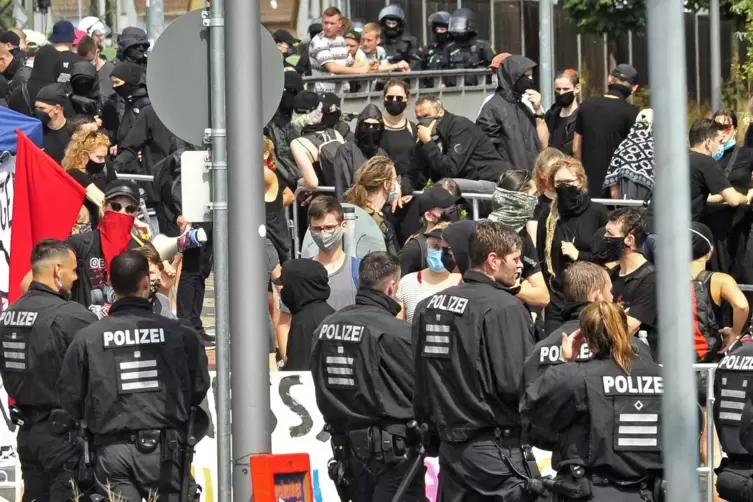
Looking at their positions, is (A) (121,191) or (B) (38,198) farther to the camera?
(B) (38,198)

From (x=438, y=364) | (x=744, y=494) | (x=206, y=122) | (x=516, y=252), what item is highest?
(x=206, y=122)

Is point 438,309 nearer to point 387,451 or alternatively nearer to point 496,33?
point 387,451

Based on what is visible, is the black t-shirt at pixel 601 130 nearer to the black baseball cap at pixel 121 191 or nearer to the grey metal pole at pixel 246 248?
the black baseball cap at pixel 121 191

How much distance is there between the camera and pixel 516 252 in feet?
27.8

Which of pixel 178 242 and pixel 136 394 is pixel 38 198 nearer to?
pixel 178 242

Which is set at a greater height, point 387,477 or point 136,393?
point 136,393

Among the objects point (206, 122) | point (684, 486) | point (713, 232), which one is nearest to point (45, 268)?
point (206, 122)

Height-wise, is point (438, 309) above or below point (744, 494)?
above

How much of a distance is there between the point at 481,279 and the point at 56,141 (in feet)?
24.5

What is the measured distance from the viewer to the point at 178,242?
12.4 meters

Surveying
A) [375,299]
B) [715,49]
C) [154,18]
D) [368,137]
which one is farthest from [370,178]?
[715,49]

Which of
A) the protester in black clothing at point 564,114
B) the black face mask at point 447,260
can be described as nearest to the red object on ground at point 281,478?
the black face mask at point 447,260

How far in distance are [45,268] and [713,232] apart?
510 centimetres

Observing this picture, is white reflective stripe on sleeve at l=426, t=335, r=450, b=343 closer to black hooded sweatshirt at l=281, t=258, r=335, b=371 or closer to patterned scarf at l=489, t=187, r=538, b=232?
black hooded sweatshirt at l=281, t=258, r=335, b=371
